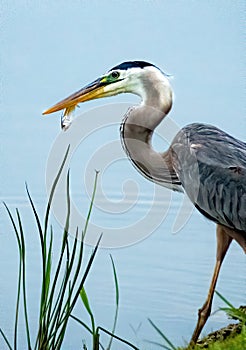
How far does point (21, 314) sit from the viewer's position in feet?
5.96

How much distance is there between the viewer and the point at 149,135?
63.8 inches

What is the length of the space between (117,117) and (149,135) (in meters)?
0.15

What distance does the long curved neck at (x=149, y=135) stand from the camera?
1.59 meters

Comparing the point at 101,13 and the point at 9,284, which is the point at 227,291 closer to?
the point at 9,284

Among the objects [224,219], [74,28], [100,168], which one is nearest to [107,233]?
[100,168]

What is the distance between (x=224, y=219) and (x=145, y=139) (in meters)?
0.29

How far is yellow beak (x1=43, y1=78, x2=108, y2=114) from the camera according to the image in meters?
1.55

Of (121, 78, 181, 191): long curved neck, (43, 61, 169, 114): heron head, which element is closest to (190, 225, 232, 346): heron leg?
(121, 78, 181, 191): long curved neck

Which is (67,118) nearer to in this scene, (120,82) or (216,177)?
(120,82)

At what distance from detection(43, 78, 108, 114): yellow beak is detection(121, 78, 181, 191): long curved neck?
0.30 feet

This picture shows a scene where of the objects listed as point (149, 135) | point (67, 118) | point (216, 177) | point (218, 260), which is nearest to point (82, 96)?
point (67, 118)

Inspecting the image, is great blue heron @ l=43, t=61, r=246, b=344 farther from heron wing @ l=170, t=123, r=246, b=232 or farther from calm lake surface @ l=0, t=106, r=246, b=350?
calm lake surface @ l=0, t=106, r=246, b=350

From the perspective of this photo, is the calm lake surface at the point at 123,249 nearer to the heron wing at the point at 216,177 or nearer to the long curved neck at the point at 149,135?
the long curved neck at the point at 149,135

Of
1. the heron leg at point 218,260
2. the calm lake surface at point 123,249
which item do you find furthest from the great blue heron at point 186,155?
the calm lake surface at point 123,249
